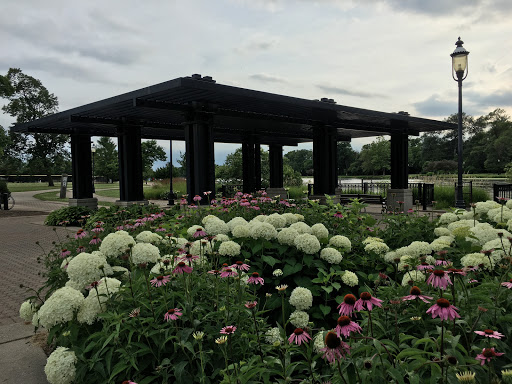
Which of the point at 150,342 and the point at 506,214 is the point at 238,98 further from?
the point at 150,342

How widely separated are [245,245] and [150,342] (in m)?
1.67

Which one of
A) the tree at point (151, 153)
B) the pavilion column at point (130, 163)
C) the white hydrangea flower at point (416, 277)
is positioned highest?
the tree at point (151, 153)

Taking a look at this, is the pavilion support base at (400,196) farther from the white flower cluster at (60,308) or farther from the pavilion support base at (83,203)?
the white flower cluster at (60,308)

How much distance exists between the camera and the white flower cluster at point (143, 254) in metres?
3.17

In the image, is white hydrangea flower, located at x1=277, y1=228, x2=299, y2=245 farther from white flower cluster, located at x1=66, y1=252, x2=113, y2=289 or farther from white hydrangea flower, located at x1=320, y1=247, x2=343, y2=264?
white flower cluster, located at x1=66, y1=252, x2=113, y2=289

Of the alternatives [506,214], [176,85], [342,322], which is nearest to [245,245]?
[342,322]

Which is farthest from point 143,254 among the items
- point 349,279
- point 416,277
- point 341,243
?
point 416,277

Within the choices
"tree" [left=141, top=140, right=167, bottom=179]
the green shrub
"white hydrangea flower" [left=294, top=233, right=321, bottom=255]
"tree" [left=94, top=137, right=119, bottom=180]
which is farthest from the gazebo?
"tree" [left=94, top=137, right=119, bottom=180]

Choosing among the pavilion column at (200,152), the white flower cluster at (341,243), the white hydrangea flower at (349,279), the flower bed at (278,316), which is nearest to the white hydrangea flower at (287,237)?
the flower bed at (278,316)

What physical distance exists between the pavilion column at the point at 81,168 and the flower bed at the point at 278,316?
1348 cm

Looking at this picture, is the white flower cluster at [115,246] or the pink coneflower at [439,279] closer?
the pink coneflower at [439,279]

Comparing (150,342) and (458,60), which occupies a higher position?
(458,60)

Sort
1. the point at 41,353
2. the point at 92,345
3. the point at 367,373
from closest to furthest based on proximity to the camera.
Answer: the point at 367,373, the point at 92,345, the point at 41,353

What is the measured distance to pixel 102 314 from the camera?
8.27 ft
